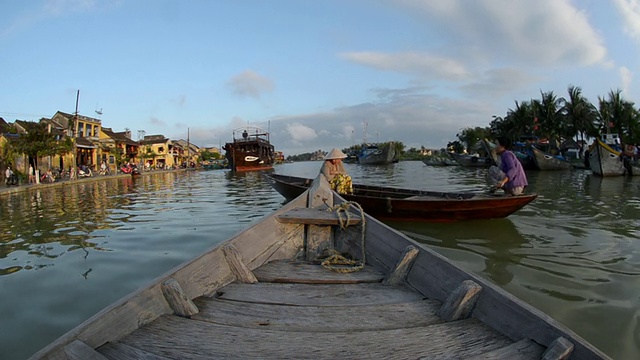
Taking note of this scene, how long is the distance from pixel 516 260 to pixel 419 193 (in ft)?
13.2

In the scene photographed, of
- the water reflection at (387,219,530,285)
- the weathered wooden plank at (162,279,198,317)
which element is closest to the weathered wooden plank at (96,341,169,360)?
the weathered wooden plank at (162,279,198,317)

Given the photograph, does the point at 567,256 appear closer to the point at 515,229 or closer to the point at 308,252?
the point at 515,229

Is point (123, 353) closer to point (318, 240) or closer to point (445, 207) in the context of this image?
point (318, 240)

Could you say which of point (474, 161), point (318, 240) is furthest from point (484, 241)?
point (474, 161)

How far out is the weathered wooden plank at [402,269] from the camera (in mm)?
2607

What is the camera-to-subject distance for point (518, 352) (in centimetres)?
153

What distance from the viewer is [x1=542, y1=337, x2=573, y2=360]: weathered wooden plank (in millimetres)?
1372

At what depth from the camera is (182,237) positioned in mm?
6438

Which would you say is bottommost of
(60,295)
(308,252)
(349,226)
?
(60,295)

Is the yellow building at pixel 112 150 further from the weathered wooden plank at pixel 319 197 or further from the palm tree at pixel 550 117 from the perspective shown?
the palm tree at pixel 550 117

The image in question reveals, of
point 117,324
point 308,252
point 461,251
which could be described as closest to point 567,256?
point 461,251

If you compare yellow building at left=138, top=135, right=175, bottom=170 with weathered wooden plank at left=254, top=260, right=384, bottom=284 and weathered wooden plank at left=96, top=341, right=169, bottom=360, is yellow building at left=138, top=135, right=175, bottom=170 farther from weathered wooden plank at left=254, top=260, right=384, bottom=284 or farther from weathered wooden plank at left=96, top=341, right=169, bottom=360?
weathered wooden plank at left=96, top=341, right=169, bottom=360

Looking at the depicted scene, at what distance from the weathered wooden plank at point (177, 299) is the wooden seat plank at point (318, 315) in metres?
0.06

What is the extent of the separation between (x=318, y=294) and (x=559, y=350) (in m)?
1.41
